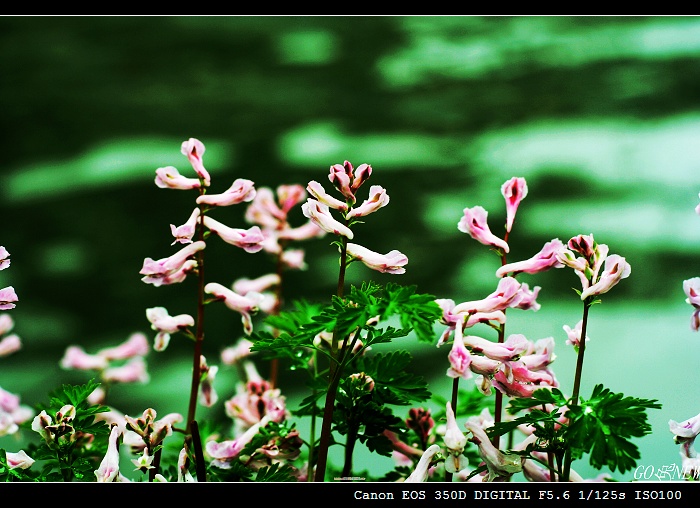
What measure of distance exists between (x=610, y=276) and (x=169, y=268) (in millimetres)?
512

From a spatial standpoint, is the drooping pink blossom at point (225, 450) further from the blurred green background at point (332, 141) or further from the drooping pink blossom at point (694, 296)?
the blurred green background at point (332, 141)

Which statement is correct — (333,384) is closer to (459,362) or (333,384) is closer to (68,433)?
(459,362)

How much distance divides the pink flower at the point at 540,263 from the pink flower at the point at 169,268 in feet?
1.22

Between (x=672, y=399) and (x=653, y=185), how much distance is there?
2.55 feet

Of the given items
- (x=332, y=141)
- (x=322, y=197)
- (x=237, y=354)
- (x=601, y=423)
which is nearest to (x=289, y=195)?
(x=237, y=354)

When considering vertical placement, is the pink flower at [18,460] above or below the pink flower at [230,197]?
below

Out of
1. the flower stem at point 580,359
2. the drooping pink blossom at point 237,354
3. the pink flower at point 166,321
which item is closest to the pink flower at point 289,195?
the drooping pink blossom at point 237,354

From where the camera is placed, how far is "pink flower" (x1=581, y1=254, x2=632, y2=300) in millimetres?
737

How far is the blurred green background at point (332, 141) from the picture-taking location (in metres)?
2.00

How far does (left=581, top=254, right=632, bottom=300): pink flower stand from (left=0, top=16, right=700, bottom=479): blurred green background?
3.85ft

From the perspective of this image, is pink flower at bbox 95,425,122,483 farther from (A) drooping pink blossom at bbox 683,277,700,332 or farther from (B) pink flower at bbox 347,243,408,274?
(A) drooping pink blossom at bbox 683,277,700,332

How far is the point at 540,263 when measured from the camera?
0.81m

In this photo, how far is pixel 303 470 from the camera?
0.93 metres

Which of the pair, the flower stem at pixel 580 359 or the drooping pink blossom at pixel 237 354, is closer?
the flower stem at pixel 580 359
